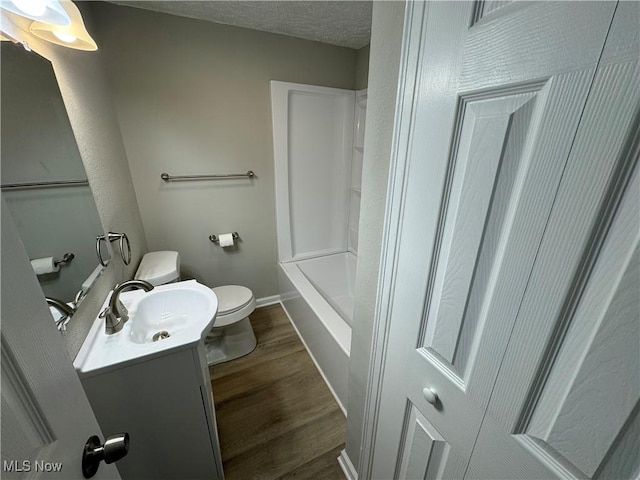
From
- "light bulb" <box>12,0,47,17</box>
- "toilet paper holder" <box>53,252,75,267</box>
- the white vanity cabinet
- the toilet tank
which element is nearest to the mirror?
"toilet paper holder" <box>53,252,75,267</box>

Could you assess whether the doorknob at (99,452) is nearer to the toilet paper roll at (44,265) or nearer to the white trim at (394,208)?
the toilet paper roll at (44,265)

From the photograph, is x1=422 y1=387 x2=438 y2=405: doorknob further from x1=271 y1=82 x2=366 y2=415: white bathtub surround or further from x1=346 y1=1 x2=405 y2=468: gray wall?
x1=271 y1=82 x2=366 y2=415: white bathtub surround

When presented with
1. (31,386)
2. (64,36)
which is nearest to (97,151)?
(64,36)

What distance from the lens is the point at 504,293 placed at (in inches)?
18.3

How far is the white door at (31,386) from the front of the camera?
1.11 feet

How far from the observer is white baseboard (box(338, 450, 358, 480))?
121 cm

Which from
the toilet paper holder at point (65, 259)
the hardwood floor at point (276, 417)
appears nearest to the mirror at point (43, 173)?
the toilet paper holder at point (65, 259)

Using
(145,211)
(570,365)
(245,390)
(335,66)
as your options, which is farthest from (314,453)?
(335,66)

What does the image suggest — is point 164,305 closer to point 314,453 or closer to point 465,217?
point 314,453

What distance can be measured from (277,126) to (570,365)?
2.10 metres

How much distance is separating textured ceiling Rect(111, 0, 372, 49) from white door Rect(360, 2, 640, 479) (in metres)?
1.28

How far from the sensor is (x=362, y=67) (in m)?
2.09

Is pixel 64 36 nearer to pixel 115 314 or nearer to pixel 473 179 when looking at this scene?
pixel 115 314

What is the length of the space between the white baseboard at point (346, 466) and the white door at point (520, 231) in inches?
28.4
